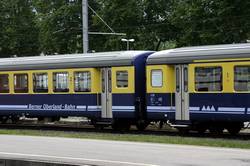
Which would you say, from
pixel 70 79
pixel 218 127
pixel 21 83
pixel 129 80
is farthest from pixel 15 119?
pixel 218 127

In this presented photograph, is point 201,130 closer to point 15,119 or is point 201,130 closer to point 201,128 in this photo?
point 201,128

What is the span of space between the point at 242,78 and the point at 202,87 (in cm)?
169

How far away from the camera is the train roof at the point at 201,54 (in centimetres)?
2036

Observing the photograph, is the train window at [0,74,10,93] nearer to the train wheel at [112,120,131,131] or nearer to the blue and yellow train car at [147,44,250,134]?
the train wheel at [112,120,131,131]

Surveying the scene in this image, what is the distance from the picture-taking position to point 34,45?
201 ft

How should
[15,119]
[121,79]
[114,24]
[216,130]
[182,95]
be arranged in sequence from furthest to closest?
[114,24], [15,119], [121,79], [216,130], [182,95]

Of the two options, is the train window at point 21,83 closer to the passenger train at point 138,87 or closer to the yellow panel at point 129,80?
the passenger train at point 138,87

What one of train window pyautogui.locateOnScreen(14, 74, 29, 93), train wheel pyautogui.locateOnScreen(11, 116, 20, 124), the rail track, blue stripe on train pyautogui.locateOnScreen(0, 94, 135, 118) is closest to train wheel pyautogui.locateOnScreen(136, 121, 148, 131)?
the rail track

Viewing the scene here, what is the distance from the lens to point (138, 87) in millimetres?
23391

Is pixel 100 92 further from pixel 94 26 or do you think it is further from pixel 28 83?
pixel 94 26

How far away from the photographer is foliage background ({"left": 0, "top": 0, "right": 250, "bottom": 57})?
45.3 m

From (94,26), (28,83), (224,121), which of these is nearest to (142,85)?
(224,121)

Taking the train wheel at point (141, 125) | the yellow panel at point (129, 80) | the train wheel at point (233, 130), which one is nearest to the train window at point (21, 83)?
the yellow panel at point (129, 80)

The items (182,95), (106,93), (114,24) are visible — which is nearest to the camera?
(182,95)
